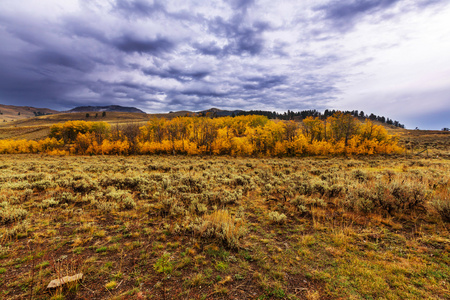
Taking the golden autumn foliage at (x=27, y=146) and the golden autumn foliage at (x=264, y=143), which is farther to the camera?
the golden autumn foliage at (x=27, y=146)

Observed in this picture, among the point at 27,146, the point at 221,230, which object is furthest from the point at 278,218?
the point at 27,146

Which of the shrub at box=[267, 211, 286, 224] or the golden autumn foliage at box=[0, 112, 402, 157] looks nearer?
the shrub at box=[267, 211, 286, 224]

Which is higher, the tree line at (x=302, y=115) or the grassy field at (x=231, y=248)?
the tree line at (x=302, y=115)

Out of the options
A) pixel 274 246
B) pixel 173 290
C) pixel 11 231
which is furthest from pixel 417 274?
pixel 11 231

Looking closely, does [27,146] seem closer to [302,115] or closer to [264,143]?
[264,143]

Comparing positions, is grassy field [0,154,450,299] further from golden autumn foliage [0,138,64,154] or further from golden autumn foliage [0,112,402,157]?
golden autumn foliage [0,138,64,154]

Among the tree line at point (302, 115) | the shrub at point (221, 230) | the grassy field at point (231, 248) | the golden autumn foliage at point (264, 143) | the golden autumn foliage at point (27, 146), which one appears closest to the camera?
the grassy field at point (231, 248)

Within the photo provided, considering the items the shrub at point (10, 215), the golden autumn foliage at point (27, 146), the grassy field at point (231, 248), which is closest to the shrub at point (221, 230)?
the grassy field at point (231, 248)

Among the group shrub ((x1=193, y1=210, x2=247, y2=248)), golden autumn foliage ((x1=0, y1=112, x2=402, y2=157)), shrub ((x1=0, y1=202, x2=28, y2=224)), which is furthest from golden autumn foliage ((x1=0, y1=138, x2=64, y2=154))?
shrub ((x1=193, y1=210, x2=247, y2=248))

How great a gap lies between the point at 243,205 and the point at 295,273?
4.85 metres

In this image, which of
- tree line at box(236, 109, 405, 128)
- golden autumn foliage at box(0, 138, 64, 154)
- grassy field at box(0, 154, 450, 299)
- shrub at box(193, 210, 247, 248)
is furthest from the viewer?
tree line at box(236, 109, 405, 128)

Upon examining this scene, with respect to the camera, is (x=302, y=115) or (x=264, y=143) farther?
(x=302, y=115)

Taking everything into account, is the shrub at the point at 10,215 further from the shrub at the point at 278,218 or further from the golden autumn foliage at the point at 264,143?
the golden autumn foliage at the point at 264,143

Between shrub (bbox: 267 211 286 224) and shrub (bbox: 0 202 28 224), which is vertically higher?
shrub (bbox: 267 211 286 224)
